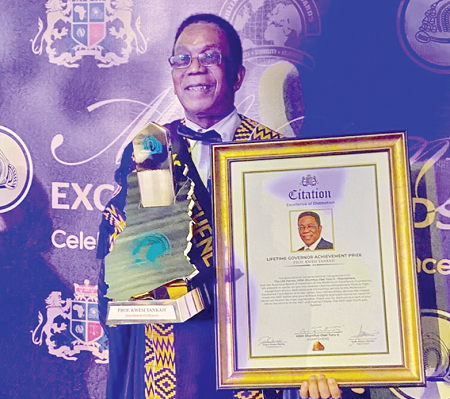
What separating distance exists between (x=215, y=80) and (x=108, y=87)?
0.31 metres

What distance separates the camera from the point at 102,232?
4.93 feet

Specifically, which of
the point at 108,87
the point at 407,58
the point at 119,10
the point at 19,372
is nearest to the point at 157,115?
the point at 108,87

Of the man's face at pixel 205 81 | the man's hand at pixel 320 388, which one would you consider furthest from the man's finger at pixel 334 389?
the man's face at pixel 205 81

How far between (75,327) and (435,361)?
93cm

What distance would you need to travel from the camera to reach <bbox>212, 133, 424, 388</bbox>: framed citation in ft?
4.30

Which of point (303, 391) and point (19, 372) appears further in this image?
point (19, 372)

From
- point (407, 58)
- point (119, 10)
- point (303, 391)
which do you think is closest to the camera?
point (303, 391)

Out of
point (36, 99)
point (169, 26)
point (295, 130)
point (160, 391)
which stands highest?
point (169, 26)

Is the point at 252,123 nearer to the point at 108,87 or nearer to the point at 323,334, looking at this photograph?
the point at 108,87

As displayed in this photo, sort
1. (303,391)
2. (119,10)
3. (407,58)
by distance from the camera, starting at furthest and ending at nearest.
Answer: (119,10)
(407,58)
(303,391)

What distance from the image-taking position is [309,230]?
137cm

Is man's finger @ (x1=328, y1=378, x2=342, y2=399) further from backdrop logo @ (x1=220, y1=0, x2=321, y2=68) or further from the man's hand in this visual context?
backdrop logo @ (x1=220, y1=0, x2=321, y2=68)
